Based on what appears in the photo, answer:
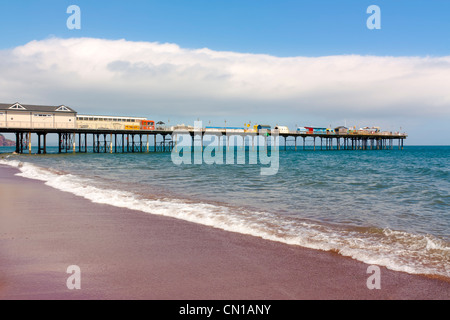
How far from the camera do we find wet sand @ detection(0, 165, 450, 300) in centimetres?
425

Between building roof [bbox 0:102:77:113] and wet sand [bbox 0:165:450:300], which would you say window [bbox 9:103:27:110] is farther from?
wet sand [bbox 0:165:450:300]

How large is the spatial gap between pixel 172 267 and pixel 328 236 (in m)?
3.69

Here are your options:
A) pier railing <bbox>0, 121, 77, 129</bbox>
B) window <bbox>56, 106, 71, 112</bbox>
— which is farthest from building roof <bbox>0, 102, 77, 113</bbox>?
pier railing <bbox>0, 121, 77, 129</bbox>

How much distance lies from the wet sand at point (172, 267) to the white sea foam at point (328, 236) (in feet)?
1.25

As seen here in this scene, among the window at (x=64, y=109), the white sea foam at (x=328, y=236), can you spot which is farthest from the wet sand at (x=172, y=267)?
the window at (x=64, y=109)

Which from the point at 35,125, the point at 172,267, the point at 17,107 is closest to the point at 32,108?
the point at 17,107

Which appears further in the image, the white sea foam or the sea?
the sea

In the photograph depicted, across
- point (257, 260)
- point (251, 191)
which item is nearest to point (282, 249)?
point (257, 260)

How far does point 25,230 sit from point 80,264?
2.86 meters

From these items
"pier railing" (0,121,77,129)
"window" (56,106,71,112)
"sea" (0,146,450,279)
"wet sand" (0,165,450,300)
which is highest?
"window" (56,106,71,112)

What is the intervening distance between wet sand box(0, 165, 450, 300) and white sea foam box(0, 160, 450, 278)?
1.25 ft

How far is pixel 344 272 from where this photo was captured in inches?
201
